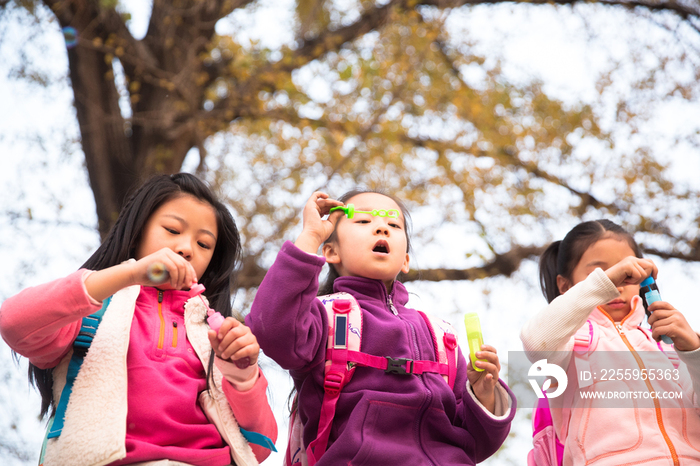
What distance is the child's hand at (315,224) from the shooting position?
7.14ft

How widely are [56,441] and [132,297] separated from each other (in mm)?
518

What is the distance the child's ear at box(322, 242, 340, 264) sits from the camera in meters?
2.63

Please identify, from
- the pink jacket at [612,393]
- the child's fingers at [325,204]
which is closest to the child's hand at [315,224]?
the child's fingers at [325,204]

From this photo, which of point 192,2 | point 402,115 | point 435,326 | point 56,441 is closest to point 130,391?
point 56,441

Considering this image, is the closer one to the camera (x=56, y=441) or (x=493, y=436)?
(x=56, y=441)

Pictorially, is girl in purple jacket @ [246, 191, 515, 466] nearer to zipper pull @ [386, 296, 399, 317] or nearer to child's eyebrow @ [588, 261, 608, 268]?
zipper pull @ [386, 296, 399, 317]

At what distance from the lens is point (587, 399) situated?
2.47m

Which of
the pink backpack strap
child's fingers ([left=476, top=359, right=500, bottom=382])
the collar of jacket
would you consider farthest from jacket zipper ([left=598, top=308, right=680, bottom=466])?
the pink backpack strap

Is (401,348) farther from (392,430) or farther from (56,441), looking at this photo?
(56,441)

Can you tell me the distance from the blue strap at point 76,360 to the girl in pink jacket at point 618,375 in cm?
159

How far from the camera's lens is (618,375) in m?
2.47

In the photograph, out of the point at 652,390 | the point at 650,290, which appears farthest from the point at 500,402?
the point at 650,290

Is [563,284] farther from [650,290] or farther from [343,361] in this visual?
[343,361]

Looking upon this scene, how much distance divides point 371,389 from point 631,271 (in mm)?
1075
